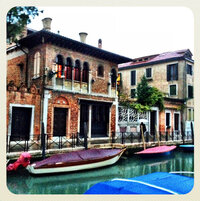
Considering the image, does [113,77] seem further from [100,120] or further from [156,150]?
[156,150]

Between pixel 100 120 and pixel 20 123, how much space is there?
321 centimetres

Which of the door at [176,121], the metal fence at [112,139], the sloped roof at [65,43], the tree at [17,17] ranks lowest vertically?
the metal fence at [112,139]

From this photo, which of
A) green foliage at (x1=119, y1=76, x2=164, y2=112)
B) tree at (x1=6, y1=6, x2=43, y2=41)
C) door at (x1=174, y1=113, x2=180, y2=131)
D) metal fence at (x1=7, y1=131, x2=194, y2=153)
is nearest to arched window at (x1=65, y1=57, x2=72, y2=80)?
metal fence at (x1=7, y1=131, x2=194, y2=153)

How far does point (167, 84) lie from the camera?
9477 millimetres

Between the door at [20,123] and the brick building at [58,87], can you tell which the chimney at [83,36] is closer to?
the brick building at [58,87]

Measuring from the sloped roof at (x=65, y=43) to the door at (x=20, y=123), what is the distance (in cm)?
191

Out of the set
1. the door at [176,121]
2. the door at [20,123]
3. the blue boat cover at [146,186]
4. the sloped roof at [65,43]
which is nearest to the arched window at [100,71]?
the sloped roof at [65,43]

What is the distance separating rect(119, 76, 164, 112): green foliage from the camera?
31.3 ft

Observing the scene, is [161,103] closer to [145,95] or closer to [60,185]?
[145,95]

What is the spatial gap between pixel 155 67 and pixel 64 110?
11.7ft

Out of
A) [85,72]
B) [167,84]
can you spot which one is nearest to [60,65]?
[85,72]

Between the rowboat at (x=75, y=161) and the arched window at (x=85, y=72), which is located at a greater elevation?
the arched window at (x=85, y=72)

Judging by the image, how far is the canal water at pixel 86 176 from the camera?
4.52 m

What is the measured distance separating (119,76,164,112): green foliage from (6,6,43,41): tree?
20.6 ft
